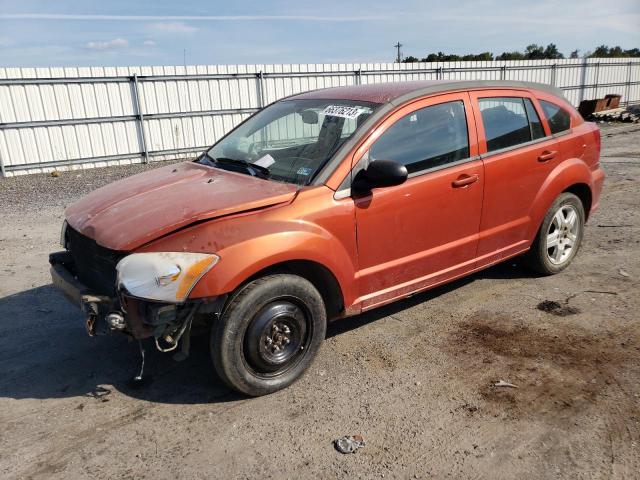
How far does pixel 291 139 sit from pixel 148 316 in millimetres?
1779

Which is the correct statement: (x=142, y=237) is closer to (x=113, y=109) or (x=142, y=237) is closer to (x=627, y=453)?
(x=627, y=453)

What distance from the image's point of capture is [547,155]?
14.7 feet

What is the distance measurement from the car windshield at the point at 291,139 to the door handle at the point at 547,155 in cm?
170

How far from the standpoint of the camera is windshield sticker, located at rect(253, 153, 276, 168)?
12.2 ft

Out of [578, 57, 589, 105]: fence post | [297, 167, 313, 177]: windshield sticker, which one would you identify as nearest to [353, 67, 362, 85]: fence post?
[578, 57, 589, 105]: fence post

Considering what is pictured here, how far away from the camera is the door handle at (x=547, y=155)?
4431 millimetres

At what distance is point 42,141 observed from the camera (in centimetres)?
1259

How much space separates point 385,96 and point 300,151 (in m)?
0.76

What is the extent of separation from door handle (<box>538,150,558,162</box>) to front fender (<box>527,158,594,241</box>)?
126 mm

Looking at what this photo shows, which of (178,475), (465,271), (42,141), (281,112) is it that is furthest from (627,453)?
(42,141)

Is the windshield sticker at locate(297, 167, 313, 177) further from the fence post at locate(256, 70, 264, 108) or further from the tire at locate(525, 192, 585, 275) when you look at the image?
the fence post at locate(256, 70, 264, 108)

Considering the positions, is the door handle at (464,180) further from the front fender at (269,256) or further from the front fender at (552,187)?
the front fender at (269,256)

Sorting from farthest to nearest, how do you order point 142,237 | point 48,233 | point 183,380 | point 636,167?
point 636,167 → point 48,233 → point 183,380 → point 142,237

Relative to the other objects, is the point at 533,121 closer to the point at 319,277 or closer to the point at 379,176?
the point at 379,176
